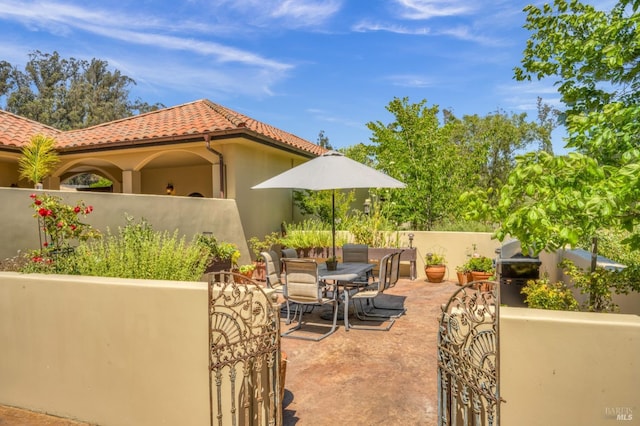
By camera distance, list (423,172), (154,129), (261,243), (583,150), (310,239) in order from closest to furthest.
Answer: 1. (583,150)
2. (261,243)
3. (310,239)
4. (154,129)
5. (423,172)

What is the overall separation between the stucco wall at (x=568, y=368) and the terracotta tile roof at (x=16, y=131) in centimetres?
1337

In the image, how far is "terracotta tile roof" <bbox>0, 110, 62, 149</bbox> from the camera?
11087 mm

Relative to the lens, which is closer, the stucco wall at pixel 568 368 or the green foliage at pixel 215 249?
the stucco wall at pixel 568 368

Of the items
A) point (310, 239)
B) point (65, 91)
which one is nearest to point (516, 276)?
point (310, 239)

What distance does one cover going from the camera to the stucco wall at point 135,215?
6406 millimetres

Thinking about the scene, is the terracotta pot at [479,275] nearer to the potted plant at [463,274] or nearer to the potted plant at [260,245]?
the potted plant at [463,274]

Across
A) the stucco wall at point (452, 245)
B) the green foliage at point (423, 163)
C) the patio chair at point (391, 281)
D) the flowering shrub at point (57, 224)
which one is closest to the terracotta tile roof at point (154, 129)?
the green foliage at point (423, 163)

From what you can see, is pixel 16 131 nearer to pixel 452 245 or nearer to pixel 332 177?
pixel 332 177

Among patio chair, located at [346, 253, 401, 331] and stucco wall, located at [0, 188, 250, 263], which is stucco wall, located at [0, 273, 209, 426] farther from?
patio chair, located at [346, 253, 401, 331]

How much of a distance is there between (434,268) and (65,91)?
3860 centimetres

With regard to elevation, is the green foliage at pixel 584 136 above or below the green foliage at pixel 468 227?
above

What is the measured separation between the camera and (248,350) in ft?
9.74

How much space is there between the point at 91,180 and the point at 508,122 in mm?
33261

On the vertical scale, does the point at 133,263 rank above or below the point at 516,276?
above
